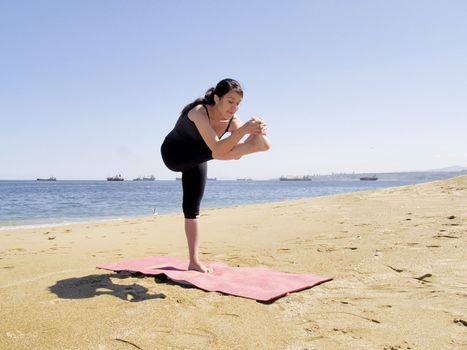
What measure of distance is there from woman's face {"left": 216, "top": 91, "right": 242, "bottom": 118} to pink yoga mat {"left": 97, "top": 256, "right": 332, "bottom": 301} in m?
1.44

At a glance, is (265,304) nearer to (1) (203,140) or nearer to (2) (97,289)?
(2) (97,289)

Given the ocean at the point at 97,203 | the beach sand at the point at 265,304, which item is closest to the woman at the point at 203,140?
the beach sand at the point at 265,304

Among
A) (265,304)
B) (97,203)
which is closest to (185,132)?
(265,304)

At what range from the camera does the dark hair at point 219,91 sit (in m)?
3.35

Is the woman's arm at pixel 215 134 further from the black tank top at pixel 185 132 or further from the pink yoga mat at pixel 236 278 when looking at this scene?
the pink yoga mat at pixel 236 278

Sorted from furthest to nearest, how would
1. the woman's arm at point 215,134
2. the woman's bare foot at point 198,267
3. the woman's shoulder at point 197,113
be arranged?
the woman's bare foot at point 198,267, the woman's shoulder at point 197,113, the woman's arm at point 215,134

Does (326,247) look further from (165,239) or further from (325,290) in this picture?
(165,239)

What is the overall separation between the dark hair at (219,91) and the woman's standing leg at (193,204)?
0.68m

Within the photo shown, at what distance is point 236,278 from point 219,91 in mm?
1642

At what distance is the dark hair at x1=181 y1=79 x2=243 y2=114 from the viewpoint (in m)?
3.35

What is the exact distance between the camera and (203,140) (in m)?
3.55

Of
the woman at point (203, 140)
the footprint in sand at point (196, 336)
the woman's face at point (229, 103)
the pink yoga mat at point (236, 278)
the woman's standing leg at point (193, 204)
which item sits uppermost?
the woman's face at point (229, 103)

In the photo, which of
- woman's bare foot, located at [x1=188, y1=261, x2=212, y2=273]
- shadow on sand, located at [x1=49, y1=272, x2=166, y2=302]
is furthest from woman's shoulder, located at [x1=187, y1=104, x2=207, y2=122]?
shadow on sand, located at [x1=49, y1=272, x2=166, y2=302]

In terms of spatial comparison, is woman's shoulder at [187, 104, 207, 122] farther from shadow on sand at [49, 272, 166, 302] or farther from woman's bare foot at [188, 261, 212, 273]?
shadow on sand at [49, 272, 166, 302]
